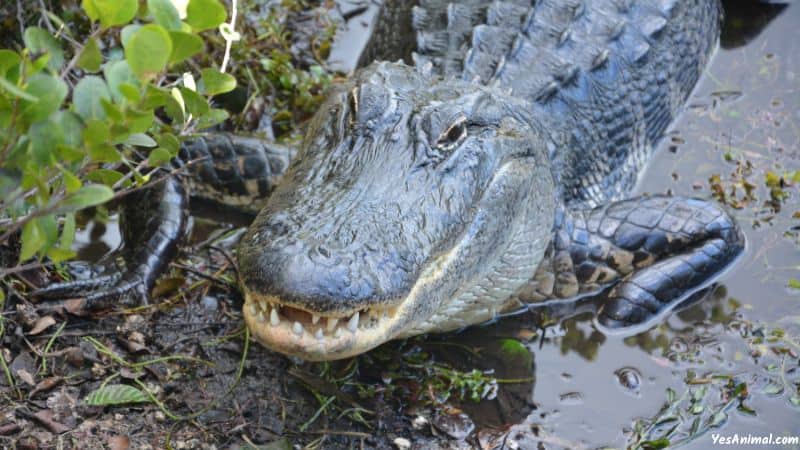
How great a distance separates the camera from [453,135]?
3352mm

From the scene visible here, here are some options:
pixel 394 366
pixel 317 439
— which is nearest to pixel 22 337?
pixel 317 439

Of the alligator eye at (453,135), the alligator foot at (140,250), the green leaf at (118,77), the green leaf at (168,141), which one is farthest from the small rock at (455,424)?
the green leaf at (118,77)

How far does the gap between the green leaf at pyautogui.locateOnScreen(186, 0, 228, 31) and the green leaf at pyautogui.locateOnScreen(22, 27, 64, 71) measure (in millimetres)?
317

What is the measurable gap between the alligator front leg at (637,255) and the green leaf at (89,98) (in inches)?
88.1

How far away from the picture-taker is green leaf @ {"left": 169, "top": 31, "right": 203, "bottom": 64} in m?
2.30

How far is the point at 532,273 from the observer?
3.92m

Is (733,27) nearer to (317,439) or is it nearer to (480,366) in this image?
(480,366)

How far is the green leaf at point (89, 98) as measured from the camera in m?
2.21

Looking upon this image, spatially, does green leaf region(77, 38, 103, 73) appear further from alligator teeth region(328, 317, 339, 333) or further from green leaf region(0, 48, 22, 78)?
alligator teeth region(328, 317, 339, 333)

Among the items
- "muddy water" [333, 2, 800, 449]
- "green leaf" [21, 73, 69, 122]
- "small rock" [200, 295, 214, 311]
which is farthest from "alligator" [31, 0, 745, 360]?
"green leaf" [21, 73, 69, 122]

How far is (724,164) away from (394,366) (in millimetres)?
2094

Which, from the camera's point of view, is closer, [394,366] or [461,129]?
[461,129]

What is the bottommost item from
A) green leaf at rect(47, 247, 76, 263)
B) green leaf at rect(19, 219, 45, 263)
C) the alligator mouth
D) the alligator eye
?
the alligator mouth

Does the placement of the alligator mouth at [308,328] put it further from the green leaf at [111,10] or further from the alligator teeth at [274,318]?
the green leaf at [111,10]
